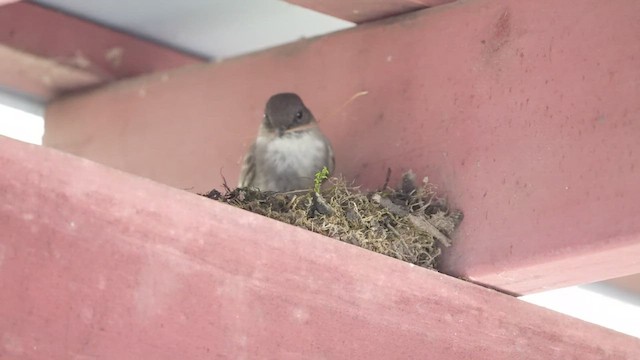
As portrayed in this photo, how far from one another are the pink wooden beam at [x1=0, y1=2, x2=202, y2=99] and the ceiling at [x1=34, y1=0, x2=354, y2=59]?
38 mm

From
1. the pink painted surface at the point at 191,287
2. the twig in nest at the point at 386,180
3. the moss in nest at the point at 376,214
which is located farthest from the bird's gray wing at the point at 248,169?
the pink painted surface at the point at 191,287

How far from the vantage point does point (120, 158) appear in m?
4.17

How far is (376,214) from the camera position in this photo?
3.24 metres

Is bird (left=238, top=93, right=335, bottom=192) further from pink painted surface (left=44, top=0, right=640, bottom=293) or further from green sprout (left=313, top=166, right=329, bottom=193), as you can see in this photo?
green sprout (left=313, top=166, right=329, bottom=193)

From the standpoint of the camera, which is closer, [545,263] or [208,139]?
[545,263]

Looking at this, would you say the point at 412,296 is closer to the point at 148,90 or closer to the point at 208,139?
the point at 208,139

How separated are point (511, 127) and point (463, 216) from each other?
227mm

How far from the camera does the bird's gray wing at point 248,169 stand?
12.9 feet

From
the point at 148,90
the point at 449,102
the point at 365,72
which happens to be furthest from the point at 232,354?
the point at 148,90

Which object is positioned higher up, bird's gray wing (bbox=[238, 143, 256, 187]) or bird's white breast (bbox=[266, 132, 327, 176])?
bird's white breast (bbox=[266, 132, 327, 176])

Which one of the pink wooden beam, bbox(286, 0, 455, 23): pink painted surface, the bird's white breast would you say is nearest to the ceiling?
the pink wooden beam

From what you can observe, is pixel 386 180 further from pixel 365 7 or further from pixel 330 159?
pixel 365 7

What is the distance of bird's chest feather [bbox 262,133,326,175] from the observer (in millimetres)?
3920

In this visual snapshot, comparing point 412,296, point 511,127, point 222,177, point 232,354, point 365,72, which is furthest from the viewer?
point 222,177
